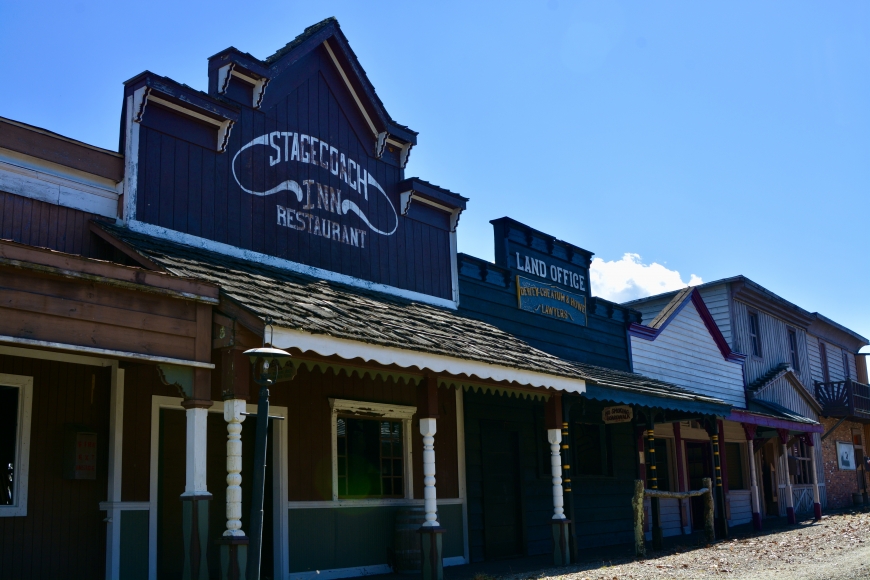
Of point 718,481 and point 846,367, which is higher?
point 846,367

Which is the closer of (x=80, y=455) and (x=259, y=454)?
(x=259, y=454)

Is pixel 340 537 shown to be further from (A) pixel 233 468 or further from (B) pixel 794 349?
(B) pixel 794 349

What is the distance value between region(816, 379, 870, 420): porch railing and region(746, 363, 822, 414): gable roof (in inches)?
45.4

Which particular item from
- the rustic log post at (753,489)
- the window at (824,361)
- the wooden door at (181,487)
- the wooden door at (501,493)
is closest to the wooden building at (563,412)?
the wooden door at (501,493)

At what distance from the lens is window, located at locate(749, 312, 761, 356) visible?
25.8 metres

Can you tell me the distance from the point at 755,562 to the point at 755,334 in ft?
51.3

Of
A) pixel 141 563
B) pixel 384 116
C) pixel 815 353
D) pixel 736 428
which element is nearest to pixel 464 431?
A: pixel 384 116

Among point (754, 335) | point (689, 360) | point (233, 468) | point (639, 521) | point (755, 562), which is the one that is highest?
point (754, 335)

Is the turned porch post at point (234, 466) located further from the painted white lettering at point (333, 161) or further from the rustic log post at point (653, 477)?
the rustic log post at point (653, 477)

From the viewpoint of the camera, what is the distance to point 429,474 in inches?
407

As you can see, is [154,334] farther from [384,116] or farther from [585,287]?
[585,287]

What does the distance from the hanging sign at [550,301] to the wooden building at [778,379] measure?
7.79 feet

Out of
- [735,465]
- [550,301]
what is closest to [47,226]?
[550,301]

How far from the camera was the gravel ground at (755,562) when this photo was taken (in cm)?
1023
